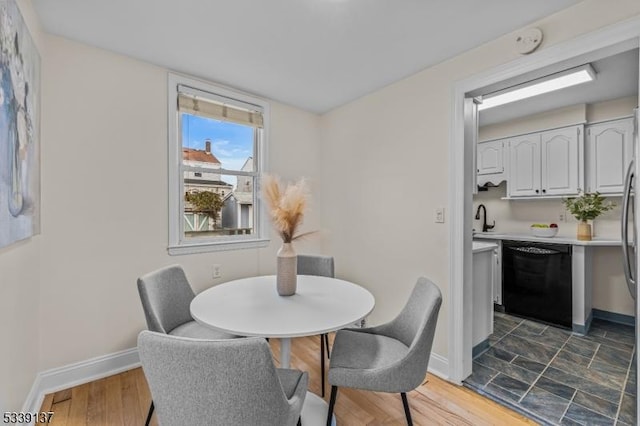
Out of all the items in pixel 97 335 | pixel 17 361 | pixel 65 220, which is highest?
pixel 65 220

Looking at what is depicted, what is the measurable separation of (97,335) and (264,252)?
1427mm

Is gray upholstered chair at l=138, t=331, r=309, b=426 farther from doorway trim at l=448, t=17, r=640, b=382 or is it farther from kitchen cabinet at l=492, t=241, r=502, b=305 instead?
kitchen cabinet at l=492, t=241, r=502, b=305

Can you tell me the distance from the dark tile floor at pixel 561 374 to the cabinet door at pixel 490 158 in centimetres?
202

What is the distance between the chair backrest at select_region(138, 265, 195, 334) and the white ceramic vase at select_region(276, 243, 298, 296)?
2.16 ft

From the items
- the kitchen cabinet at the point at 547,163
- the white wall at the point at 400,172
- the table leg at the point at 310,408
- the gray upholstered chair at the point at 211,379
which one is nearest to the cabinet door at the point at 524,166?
the kitchen cabinet at the point at 547,163

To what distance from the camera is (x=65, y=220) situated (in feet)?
6.29

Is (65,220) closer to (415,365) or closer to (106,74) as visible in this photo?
(106,74)

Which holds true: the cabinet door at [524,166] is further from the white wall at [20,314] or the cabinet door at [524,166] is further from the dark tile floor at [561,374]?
the white wall at [20,314]

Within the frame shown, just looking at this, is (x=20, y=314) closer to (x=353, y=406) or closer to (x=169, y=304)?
(x=169, y=304)

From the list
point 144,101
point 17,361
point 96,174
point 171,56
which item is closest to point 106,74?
point 144,101

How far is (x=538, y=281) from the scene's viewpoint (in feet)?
10.2

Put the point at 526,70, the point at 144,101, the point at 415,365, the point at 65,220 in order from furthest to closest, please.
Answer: the point at 144,101
the point at 65,220
the point at 526,70
the point at 415,365

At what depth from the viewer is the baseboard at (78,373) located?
5.69 ft

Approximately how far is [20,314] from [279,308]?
132 cm
